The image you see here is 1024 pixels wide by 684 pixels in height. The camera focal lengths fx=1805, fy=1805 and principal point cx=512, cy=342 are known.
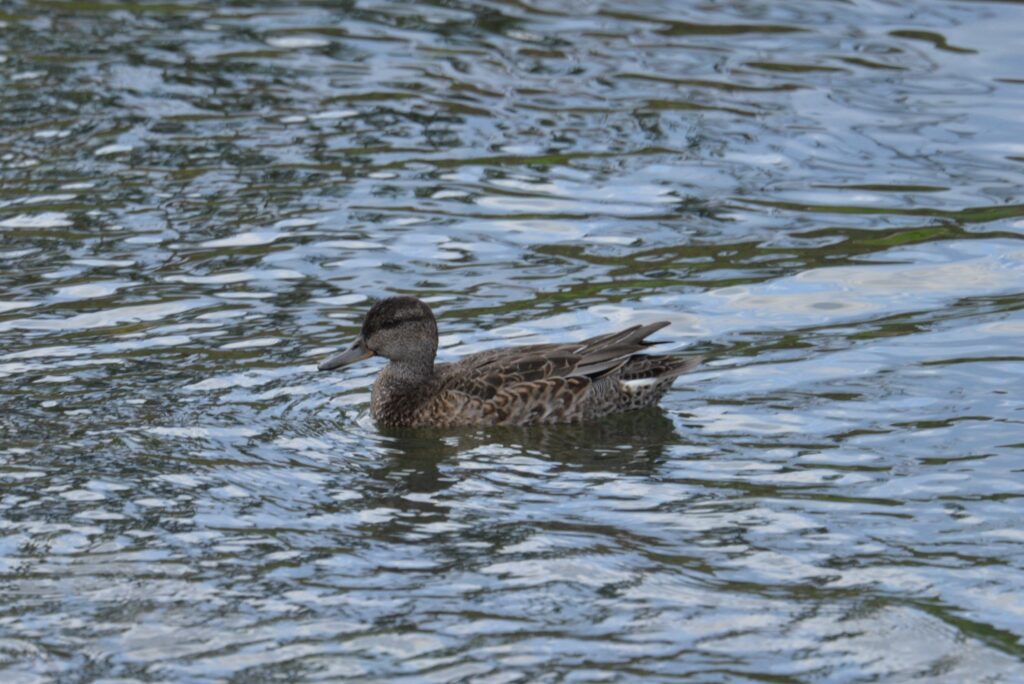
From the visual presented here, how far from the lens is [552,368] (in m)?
11.2

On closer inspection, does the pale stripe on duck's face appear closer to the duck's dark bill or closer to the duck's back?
the duck's dark bill

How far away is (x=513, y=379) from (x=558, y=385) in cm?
28

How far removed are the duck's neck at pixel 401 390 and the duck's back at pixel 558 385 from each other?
2.5 inches

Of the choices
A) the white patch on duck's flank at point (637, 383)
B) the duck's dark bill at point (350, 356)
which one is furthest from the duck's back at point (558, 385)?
the duck's dark bill at point (350, 356)

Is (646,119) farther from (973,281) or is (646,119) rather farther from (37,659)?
(37,659)

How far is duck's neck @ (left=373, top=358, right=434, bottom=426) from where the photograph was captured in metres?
11.2

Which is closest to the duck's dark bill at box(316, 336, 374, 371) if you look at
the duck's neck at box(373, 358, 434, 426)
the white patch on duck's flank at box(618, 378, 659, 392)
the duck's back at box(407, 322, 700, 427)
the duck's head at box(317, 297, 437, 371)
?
the duck's head at box(317, 297, 437, 371)

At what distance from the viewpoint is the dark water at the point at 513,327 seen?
786 cm

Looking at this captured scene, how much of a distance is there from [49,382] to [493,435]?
2.91 meters

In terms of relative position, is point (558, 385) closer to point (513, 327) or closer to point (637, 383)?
point (637, 383)

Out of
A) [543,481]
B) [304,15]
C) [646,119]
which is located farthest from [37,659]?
[304,15]

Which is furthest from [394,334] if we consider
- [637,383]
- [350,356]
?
[637,383]

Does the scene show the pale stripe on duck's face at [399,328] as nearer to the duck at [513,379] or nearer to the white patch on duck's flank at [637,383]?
the duck at [513,379]

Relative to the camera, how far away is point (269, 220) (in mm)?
15555
